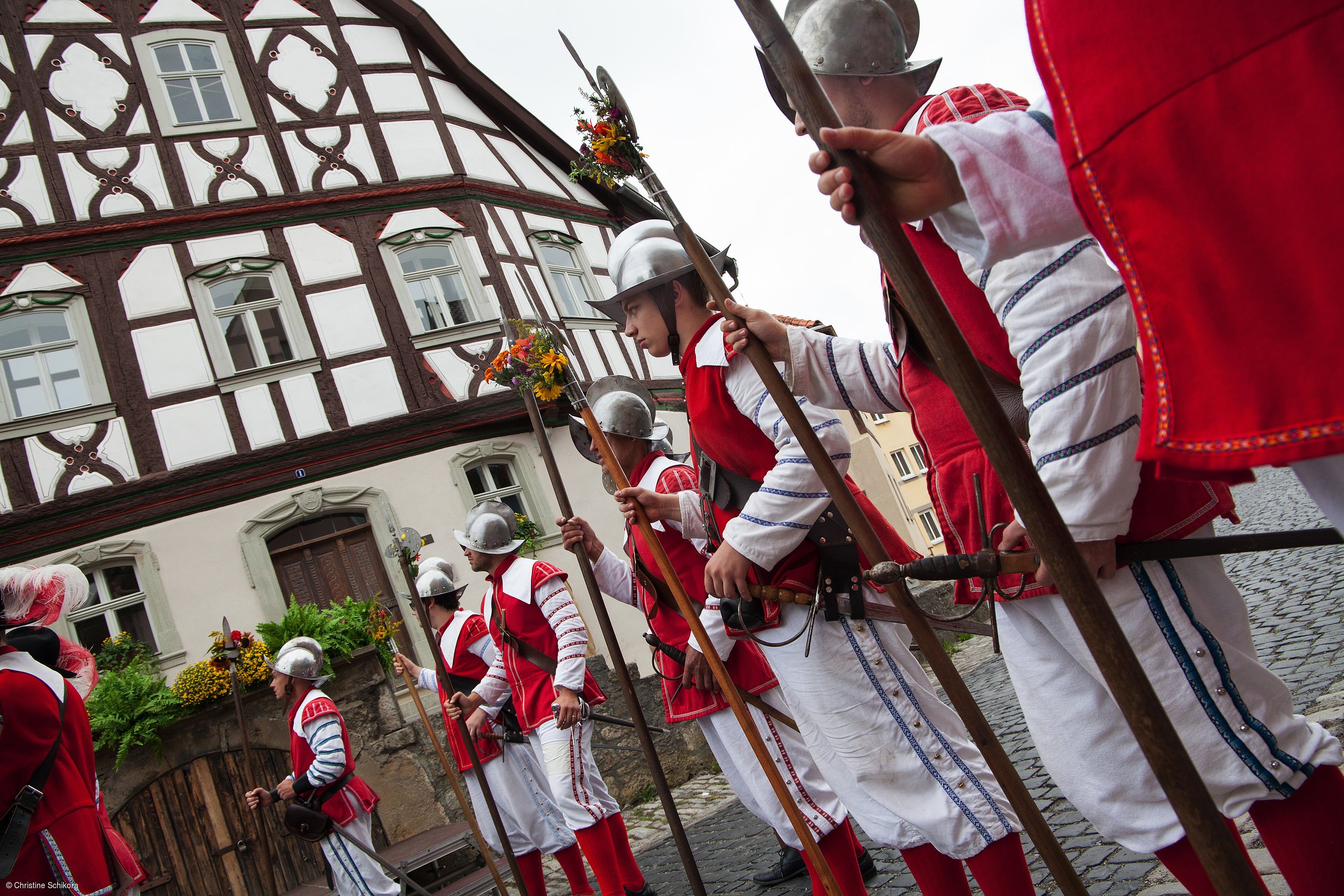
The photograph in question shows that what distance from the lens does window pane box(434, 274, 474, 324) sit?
13734mm

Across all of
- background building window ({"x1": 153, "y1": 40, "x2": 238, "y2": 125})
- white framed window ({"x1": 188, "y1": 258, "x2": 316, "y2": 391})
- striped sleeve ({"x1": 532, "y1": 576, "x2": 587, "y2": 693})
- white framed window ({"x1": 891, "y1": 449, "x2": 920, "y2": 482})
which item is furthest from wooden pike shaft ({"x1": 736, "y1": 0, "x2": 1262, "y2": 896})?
white framed window ({"x1": 891, "y1": 449, "x2": 920, "y2": 482})

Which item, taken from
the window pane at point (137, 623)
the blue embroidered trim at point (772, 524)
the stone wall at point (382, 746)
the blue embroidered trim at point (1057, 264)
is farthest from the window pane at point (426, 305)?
the blue embroidered trim at point (1057, 264)

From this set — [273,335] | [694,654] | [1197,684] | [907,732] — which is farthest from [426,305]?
[1197,684]

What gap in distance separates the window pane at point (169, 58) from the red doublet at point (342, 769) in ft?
35.1

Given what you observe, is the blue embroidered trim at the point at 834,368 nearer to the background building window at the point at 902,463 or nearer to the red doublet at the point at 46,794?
the red doublet at the point at 46,794

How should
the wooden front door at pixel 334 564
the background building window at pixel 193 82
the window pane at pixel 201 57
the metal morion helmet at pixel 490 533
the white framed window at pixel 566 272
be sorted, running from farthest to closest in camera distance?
Answer: 1. the white framed window at pixel 566 272
2. the window pane at pixel 201 57
3. the background building window at pixel 193 82
4. the wooden front door at pixel 334 564
5. the metal morion helmet at pixel 490 533

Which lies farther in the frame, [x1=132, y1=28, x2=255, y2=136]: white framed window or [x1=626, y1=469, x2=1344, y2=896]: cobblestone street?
[x1=132, y1=28, x2=255, y2=136]: white framed window

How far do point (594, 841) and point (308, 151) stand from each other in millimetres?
11856

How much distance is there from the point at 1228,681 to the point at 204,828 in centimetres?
889

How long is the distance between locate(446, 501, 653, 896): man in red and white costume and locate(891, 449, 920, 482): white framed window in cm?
4016

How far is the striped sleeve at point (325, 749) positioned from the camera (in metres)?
6.28

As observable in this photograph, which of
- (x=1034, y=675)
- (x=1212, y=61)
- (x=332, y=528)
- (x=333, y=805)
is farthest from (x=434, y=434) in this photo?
(x=1212, y=61)

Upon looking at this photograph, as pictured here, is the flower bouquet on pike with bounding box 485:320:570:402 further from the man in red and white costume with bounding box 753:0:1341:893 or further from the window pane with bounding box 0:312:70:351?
the window pane with bounding box 0:312:70:351

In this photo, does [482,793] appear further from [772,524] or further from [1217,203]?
[1217,203]
